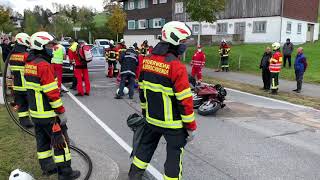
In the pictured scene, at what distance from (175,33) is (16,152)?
3.82m

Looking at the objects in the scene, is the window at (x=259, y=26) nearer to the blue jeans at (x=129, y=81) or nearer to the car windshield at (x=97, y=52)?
the car windshield at (x=97, y=52)

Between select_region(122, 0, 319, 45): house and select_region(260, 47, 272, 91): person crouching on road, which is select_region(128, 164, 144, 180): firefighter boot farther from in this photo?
select_region(122, 0, 319, 45): house

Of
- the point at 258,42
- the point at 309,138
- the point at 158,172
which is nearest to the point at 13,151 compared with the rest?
the point at 158,172

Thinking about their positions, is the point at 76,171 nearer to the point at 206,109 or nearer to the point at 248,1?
the point at 206,109

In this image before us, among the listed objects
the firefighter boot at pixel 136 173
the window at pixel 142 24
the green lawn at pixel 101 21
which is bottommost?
the firefighter boot at pixel 136 173

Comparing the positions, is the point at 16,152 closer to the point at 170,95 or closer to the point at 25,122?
the point at 25,122

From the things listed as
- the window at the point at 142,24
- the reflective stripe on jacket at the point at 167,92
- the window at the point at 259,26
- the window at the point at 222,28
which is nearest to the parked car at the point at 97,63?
the reflective stripe on jacket at the point at 167,92

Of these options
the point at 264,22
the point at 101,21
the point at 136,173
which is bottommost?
the point at 136,173

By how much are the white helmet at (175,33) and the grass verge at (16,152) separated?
2717 mm

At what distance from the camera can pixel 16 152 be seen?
6.78m

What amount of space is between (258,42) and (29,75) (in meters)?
34.7

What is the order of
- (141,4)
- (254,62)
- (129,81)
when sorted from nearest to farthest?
(129,81) < (254,62) < (141,4)

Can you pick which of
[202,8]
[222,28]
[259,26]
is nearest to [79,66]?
[202,8]

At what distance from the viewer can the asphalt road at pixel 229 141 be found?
6.12 m
